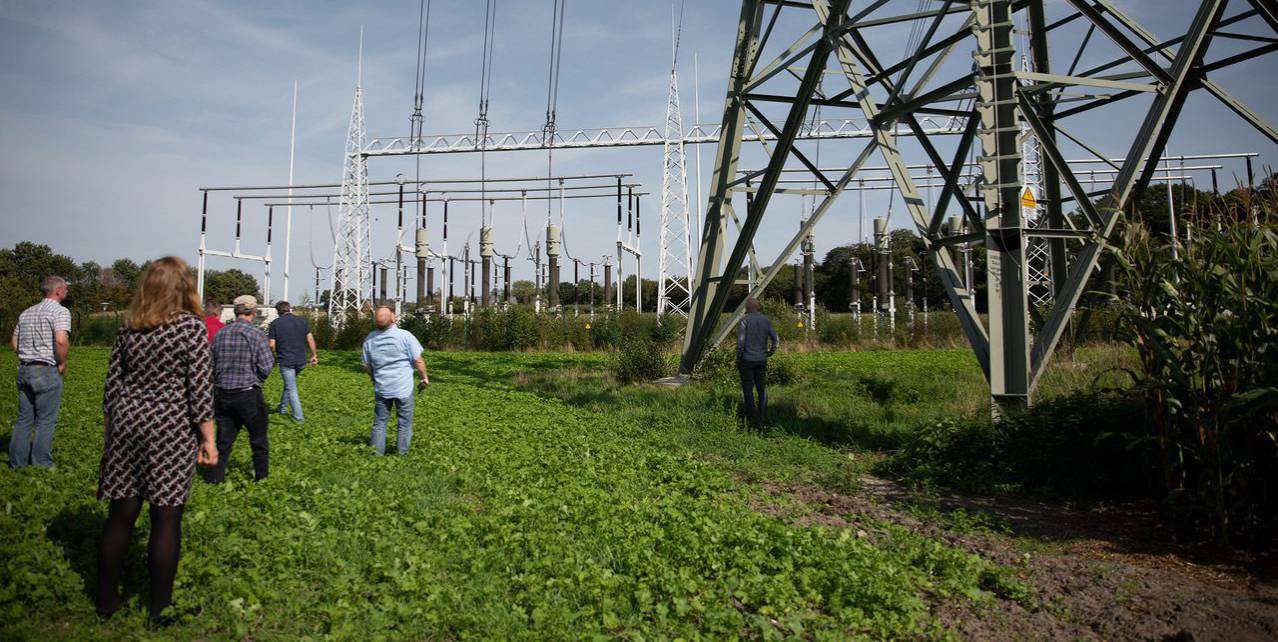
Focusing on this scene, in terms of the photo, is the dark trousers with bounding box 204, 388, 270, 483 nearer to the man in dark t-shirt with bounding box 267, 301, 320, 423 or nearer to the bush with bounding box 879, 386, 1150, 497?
the man in dark t-shirt with bounding box 267, 301, 320, 423

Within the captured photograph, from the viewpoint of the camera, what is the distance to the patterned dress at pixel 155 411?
4.24 m

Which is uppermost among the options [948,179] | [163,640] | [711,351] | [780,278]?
[780,278]

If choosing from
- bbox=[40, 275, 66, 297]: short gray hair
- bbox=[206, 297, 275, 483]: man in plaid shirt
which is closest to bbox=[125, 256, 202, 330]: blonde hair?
bbox=[206, 297, 275, 483]: man in plaid shirt

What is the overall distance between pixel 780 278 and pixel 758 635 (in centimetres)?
8063

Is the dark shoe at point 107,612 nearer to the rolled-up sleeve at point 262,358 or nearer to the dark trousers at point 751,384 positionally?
the rolled-up sleeve at point 262,358

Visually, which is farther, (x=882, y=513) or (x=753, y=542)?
(x=882, y=513)

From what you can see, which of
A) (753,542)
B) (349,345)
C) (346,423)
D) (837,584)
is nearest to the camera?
(837,584)

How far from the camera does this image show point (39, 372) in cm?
752

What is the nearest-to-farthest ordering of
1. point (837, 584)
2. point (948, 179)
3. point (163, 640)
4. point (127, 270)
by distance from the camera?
point (163, 640), point (837, 584), point (948, 179), point (127, 270)

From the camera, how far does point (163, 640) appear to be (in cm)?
396

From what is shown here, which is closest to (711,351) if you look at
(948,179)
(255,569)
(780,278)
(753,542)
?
(948,179)

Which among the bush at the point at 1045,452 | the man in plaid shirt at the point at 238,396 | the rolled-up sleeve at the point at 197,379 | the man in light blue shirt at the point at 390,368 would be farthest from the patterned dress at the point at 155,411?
the bush at the point at 1045,452

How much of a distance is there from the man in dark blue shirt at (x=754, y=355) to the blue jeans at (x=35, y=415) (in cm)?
820

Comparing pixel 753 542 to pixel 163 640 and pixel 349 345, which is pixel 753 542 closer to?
pixel 163 640
